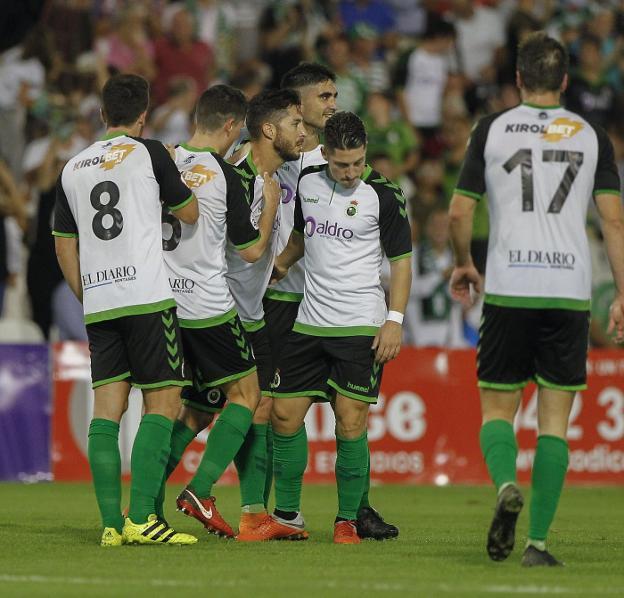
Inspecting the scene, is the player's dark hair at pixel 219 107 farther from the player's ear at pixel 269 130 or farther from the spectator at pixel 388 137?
the spectator at pixel 388 137

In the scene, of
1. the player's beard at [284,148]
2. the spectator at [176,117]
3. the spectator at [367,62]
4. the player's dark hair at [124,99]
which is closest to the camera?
the player's dark hair at [124,99]

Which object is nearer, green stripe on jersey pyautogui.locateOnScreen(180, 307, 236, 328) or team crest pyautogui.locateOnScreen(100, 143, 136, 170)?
team crest pyautogui.locateOnScreen(100, 143, 136, 170)

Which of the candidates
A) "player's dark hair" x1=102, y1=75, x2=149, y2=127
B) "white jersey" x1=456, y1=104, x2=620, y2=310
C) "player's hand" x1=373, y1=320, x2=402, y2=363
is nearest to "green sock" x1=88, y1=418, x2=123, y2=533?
"player's hand" x1=373, y1=320, x2=402, y2=363

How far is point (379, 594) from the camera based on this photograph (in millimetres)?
5730

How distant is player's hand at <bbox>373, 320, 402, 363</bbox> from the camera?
7.93 metres

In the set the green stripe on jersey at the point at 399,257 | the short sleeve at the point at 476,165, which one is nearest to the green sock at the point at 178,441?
the green stripe on jersey at the point at 399,257

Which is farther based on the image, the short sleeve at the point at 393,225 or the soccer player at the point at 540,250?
the short sleeve at the point at 393,225

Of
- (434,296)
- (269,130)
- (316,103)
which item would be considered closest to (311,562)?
(269,130)

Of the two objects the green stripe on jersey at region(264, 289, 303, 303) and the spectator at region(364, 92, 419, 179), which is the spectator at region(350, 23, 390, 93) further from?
the green stripe on jersey at region(264, 289, 303, 303)

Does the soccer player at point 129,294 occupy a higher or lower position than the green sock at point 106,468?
higher

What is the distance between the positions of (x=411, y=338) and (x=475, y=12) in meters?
5.58

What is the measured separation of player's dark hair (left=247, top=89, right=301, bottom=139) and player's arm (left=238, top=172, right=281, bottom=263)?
49 centimetres

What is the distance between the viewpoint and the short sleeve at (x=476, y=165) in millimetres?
6727

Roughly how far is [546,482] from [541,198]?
1.29 meters
